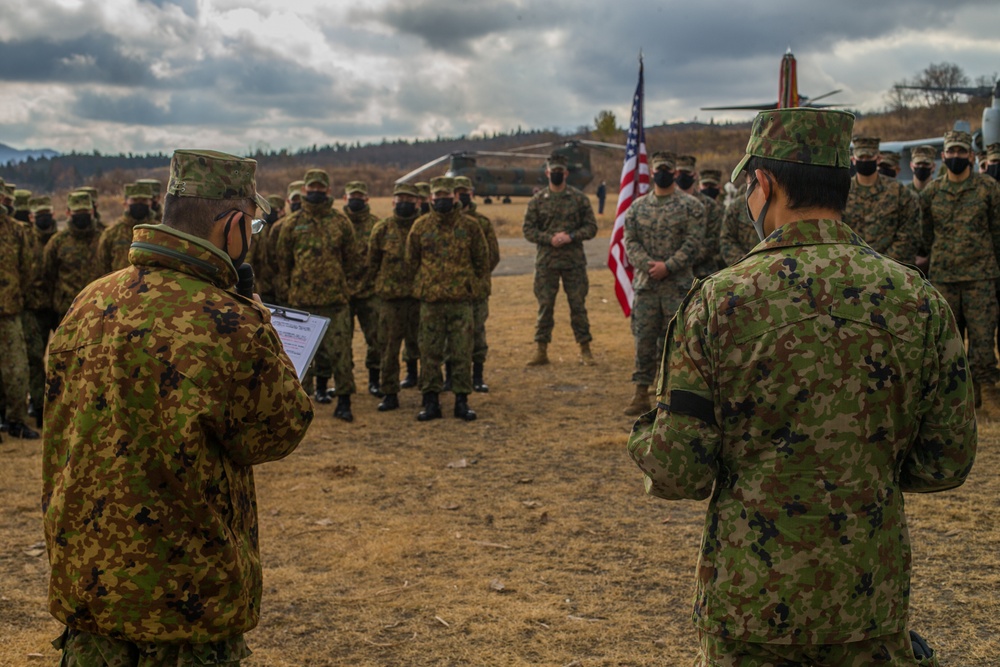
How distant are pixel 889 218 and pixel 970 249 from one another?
0.73 m

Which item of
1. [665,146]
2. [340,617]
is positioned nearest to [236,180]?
[340,617]

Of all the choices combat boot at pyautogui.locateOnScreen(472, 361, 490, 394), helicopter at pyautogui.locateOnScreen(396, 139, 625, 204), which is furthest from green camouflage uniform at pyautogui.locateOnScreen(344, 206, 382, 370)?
helicopter at pyautogui.locateOnScreen(396, 139, 625, 204)

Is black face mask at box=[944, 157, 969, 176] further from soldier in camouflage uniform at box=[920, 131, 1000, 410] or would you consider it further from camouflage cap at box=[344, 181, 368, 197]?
camouflage cap at box=[344, 181, 368, 197]

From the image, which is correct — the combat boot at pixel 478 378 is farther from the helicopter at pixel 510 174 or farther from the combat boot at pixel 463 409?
the helicopter at pixel 510 174

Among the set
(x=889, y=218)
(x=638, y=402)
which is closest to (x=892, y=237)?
(x=889, y=218)

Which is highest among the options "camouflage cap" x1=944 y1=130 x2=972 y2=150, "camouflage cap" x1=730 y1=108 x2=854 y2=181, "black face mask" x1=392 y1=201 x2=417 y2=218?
"camouflage cap" x1=944 y1=130 x2=972 y2=150

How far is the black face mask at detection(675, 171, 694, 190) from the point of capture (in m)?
9.84

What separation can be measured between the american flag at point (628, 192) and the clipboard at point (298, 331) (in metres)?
5.21

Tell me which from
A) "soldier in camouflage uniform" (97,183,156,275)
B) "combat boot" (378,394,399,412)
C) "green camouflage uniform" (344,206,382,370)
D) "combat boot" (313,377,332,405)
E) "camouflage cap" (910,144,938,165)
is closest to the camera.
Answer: "soldier in camouflage uniform" (97,183,156,275)

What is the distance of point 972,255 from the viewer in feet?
25.0

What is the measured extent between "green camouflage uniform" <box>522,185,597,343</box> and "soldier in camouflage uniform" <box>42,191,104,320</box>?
4667 millimetres

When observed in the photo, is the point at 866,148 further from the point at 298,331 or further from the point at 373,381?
the point at 373,381

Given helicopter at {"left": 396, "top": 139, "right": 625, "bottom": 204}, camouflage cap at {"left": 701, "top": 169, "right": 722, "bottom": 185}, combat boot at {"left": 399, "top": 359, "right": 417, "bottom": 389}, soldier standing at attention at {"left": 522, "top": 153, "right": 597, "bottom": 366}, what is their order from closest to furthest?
combat boot at {"left": 399, "top": 359, "right": 417, "bottom": 389}
camouflage cap at {"left": 701, "top": 169, "right": 722, "bottom": 185}
soldier standing at attention at {"left": 522, "top": 153, "right": 597, "bottom": 366}
helicopter at {"left": 396, "top": 139, "right": 625, "bottom": 204}

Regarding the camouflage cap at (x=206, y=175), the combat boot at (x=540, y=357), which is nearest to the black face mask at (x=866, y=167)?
the combat boot at (x=540, y=357)
